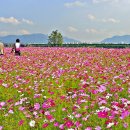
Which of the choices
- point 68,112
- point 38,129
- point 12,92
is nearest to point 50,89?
point 12,92

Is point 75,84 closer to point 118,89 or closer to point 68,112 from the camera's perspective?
point 118,89

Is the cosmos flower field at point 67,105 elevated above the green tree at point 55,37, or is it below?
above

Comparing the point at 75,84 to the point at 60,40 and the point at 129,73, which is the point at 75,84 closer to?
the point at 129,73

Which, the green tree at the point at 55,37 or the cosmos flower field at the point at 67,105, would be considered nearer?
the cosmos flower field at the point at 67,105

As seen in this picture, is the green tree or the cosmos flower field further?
the green tree

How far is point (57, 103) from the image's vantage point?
702cm

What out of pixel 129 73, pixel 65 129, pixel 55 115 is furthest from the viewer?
pixel 129 73

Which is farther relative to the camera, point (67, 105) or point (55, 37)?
point (55, 37)

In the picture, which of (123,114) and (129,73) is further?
(129,73)

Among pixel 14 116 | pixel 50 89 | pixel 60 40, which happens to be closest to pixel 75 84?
pixel 50 89

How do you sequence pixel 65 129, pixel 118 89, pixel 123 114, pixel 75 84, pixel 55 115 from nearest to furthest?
pixel 123 114, pixel 65 129, pixel 55 115, pixel 118 89, pixel 75 84

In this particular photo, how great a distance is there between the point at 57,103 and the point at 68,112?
2.34ft

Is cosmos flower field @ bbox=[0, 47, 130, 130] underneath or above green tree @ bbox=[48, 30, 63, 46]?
above

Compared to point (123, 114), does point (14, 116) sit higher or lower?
lower
